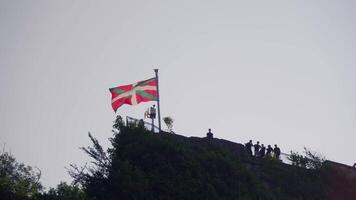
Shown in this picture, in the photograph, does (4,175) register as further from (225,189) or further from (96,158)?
(225,189)

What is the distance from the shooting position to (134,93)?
29094 mm

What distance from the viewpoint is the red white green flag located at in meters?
29.0

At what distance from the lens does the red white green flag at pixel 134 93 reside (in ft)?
95.0

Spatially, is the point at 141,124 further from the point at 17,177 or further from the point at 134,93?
the point at 17,177

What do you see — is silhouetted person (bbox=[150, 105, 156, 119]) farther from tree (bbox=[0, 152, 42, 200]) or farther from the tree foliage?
tree (bbox=[0, 152, 42, 200])

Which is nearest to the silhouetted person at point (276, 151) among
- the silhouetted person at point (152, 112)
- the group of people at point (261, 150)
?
the group of people at point (261, 150)

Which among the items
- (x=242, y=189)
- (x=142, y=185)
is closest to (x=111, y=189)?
(x=142, y=185)

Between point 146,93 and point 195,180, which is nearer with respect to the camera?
point 195,180

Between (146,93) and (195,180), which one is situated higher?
(146,93)

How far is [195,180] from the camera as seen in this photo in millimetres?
26859

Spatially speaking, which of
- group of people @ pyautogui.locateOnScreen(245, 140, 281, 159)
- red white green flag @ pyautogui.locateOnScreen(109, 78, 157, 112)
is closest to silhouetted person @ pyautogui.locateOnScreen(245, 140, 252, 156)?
group of people @ pyautogui.locateOnScreen(245, 140, 281, 159)

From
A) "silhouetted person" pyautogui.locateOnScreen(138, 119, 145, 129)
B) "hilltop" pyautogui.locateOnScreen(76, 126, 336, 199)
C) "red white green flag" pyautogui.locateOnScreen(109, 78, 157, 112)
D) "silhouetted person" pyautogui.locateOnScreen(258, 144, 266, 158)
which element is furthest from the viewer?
"silhouetted person" pyautogui.locateOnScreen(258, 144, 266, 158)

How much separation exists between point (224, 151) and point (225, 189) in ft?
10.1

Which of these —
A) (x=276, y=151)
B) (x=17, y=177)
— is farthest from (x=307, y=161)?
(x=17, y=177)
